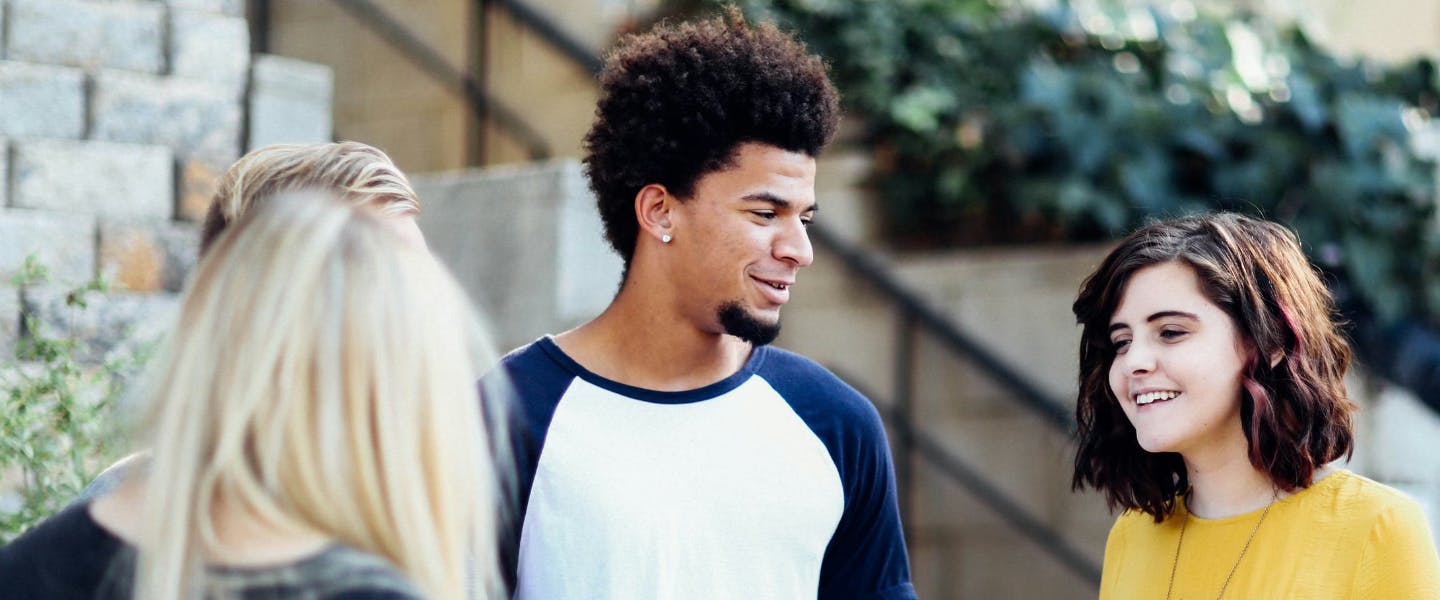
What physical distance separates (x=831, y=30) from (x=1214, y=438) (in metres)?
4.33

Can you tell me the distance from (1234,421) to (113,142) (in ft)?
10.00

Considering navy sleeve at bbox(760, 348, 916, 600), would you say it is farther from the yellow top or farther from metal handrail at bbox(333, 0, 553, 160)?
metal handrail at bbox(333, 0, 553, 160)

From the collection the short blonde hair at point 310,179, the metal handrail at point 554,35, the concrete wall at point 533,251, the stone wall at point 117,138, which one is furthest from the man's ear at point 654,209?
the metal handrail at point 554,35

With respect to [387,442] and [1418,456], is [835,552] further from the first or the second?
[1418,456]

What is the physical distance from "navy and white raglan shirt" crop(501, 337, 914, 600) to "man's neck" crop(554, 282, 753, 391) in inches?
1.2

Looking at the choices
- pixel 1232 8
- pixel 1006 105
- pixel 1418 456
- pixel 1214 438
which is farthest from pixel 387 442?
pixel 1232 8

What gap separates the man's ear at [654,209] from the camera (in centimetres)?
280

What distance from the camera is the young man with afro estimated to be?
2561mm

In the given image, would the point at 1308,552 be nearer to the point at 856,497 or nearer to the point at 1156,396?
the point at 1156,396

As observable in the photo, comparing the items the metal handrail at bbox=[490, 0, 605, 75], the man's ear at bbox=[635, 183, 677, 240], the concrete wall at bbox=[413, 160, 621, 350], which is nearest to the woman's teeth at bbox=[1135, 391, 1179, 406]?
the man's ear at bbox=[635, 183, 677, 240]

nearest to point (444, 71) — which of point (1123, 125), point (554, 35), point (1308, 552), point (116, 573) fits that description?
point (554, 35)

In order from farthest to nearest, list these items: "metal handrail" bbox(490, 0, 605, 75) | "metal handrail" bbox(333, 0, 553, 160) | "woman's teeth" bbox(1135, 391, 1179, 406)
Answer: "metal handrail" bbox(333, 0, 553, 160)
"metal handrail" bbox(490, 0, 605, 75)
"woman's teeth" bbox(1135, 391, 1179, 406)

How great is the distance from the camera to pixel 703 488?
2619 mm

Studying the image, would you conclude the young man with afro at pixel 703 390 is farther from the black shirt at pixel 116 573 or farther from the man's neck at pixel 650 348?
the black shirt at pixel 116 573
